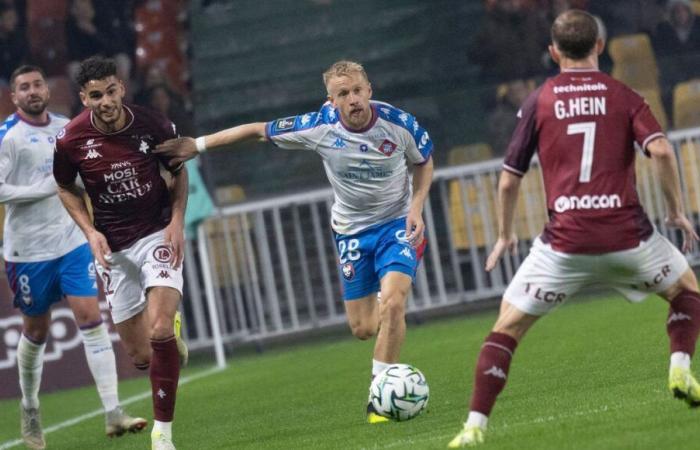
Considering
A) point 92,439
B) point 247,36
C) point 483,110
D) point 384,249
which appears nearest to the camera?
point 384,249

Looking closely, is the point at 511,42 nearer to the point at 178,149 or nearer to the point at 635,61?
the point at 635,61

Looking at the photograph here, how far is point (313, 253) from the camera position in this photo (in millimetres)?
16141

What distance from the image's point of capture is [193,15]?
707 inches

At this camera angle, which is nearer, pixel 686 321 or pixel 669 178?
pixel 669 178

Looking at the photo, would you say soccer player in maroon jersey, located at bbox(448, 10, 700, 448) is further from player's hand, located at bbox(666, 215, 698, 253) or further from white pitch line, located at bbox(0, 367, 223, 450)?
white pitch line, located at bbox(0, 367, 223, 450)

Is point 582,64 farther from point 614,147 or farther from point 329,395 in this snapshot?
point 329,395

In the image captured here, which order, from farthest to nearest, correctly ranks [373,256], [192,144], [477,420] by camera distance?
[373,256] < [192,144] < [477,420]

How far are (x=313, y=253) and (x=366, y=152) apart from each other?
22.3ft

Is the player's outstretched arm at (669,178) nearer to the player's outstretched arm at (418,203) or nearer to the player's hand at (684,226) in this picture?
the player's hand at (684,226)

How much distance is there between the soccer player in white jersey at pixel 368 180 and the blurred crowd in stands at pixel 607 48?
7.29 metres

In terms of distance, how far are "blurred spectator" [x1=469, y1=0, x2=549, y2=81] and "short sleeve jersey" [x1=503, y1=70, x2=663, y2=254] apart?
10449 millimetres

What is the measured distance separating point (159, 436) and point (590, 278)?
270 cm

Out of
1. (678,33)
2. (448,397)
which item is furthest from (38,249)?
(678,33)

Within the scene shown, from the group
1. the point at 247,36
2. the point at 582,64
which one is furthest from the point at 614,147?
the point at 247,36
